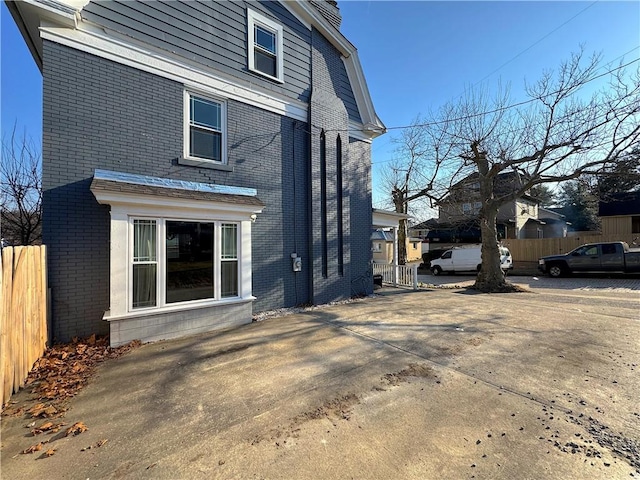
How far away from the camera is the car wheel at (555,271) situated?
54.9ft

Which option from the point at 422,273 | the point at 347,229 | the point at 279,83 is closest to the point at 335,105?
the point at 279,83

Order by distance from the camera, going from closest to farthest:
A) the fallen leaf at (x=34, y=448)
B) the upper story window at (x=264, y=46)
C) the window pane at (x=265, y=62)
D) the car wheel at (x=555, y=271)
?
the fallen leaf at (x=34, y=448), the upper story window at (x=264, y=46), the window pane at (x=265, y=62), the car wheel at (x=555, y=271)

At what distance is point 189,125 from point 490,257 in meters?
12.0

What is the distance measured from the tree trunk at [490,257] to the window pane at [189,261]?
1086cm

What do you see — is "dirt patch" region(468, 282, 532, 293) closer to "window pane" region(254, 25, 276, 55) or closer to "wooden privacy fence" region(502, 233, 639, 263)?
"window pane" region(254, 25, 276, 55)

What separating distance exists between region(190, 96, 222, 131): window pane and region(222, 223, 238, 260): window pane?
8.34 feet

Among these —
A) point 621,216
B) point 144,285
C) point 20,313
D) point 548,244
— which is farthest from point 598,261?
point 20,313

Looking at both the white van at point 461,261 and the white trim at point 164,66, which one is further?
the white van at point 461,261

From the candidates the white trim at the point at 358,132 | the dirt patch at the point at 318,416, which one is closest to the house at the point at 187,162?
the white trim at the point at 358,132

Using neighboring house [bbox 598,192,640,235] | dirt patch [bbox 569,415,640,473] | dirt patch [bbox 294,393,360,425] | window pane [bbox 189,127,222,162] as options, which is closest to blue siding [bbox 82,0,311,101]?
window pane [bbox 189,127,222,162]

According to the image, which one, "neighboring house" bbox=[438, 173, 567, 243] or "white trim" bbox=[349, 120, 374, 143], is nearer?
"white trim" bbox=[349, 120, 374, 143]

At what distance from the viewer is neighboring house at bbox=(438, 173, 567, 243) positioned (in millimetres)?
18375

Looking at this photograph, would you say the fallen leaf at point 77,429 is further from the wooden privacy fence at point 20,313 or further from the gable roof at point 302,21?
the gable roof at point 302,21

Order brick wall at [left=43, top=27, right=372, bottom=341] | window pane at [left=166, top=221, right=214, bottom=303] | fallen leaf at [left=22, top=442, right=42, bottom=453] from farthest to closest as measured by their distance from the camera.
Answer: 1. window pane at [left=166, top=221, right=214, bottom=303]
2. brick wall at [left=43, top=27, right=372, bottom=341]
3. fallen leaf at [left=22, top=442, right=42, bottom=453]
